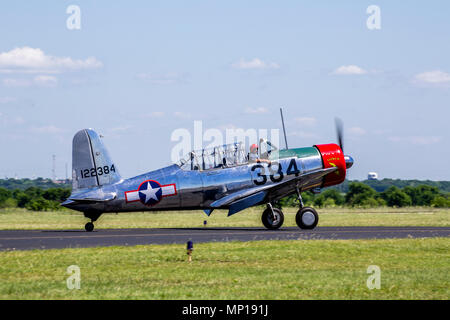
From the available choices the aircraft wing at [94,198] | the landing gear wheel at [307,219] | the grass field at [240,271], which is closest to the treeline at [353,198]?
the landing gear wheel at [307,219]

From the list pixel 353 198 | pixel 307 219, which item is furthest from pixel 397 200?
pixel 307 219

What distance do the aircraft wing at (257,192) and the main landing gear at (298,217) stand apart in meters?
0.62

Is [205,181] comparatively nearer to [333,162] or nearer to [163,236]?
[163,236]

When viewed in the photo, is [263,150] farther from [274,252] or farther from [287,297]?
[287,297]

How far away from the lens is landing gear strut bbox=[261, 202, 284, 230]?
28625mm

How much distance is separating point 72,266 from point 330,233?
479 inches

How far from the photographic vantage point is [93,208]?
2716 centimetres

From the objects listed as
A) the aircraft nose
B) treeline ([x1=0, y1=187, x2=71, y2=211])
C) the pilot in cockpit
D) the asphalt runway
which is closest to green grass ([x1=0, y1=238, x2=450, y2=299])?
the asphalt runway

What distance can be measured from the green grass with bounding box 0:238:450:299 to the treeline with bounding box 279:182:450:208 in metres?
50.0

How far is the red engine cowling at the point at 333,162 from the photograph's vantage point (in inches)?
1138

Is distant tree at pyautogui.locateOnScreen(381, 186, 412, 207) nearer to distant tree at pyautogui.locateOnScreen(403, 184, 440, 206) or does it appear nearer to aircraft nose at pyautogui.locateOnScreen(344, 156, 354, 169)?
distant tree at pyautogui.locateOnScreen(403, 184, 440, 206)

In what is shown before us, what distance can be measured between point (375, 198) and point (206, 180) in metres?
56.2

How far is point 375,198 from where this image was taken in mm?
80812
